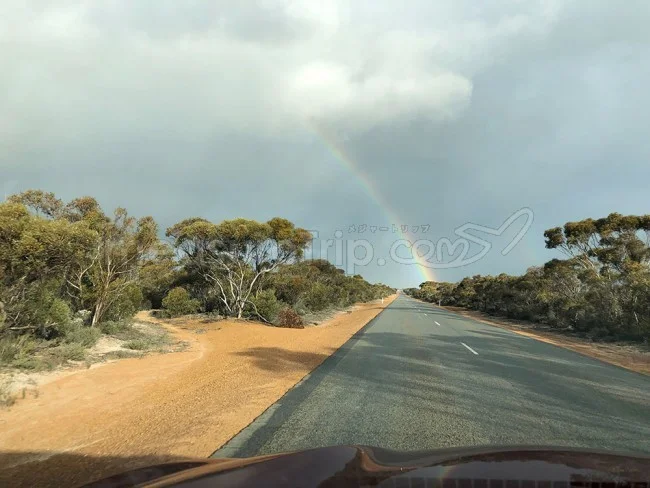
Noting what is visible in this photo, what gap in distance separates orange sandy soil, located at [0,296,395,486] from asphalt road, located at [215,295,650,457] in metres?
0.63

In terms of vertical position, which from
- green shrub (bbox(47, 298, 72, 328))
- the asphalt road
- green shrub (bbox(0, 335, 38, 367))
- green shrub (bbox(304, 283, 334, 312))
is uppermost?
green shrub (bbox(304, 283, 334, 312))

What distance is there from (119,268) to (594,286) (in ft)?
87.2

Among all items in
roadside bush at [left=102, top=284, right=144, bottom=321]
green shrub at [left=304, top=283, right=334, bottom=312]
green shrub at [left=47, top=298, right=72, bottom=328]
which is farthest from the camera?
green shrub at [left=304, top=283, right=334, bottom=312]

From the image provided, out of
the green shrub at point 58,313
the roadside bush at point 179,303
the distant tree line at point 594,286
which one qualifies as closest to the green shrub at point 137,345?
the green shrub at point 58,313

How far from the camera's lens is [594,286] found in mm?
29641

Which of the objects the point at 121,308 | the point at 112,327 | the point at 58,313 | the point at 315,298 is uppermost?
the point at 315,298

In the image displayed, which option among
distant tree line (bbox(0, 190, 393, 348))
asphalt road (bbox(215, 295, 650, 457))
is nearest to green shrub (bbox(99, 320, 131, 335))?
distant tree line (bbox(0, 190, 393, 348))

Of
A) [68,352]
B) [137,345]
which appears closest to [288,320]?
[137,345]

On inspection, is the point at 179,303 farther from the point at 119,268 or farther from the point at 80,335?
the point at 80,335

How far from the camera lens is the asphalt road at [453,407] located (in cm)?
595

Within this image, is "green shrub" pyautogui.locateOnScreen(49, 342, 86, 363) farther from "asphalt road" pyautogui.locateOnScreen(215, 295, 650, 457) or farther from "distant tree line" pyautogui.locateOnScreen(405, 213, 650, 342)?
"distant tree line" pyautogui.locateOnScreen(405, 213, 650, 342)

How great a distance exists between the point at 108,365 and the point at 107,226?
811 centimetres

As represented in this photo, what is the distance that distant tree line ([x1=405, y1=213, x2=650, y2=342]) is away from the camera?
2541 centimetres

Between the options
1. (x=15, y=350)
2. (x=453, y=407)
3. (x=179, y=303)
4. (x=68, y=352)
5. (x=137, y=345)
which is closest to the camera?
(x=453, y=407)
